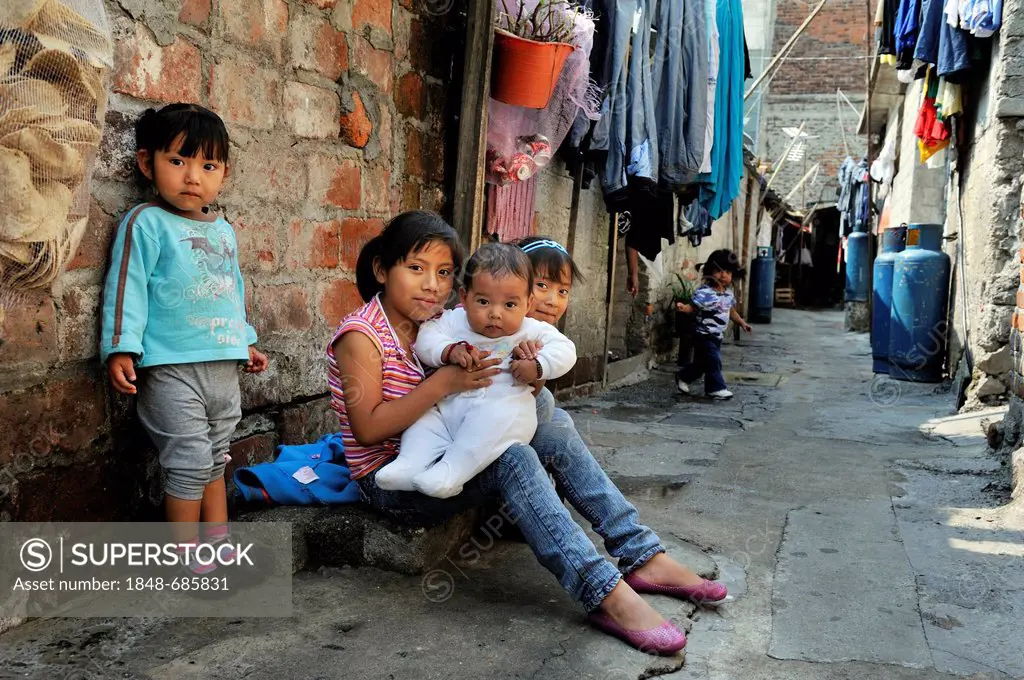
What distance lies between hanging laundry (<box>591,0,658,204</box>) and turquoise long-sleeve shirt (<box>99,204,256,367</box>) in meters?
2.96

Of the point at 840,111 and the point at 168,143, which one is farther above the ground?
the point at 840,111

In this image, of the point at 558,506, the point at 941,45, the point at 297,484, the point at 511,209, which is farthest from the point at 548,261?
the point at 941,45

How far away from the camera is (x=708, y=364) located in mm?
6344

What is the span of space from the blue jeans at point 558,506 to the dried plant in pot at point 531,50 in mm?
1880

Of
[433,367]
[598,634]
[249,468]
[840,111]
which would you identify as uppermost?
[840,111]

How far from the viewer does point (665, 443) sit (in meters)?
4.41

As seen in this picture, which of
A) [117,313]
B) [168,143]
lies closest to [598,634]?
[117,313]

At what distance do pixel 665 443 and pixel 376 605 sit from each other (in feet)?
8.52

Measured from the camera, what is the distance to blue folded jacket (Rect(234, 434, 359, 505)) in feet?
7.66

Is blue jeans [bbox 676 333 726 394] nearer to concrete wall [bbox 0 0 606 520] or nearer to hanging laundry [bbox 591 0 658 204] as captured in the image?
hanging laundry [bbox 591 0 658 204]

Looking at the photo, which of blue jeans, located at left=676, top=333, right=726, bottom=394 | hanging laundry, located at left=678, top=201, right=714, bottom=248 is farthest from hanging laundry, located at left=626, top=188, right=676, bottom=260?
hanging laundry, located at left=678, top=201, right=714, bottom=248

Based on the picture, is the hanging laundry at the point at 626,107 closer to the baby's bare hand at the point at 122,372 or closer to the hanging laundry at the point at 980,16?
the hanging laundry at the point at 980,16

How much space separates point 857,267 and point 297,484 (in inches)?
537

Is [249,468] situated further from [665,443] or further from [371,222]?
[665,443]
